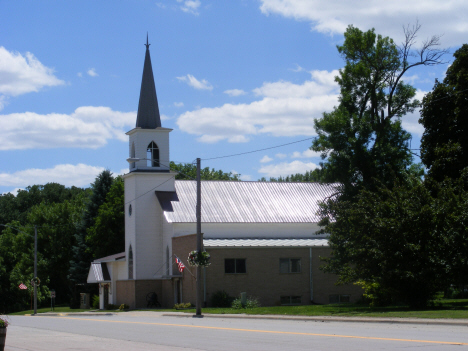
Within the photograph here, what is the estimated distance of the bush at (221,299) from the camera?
40562 mm

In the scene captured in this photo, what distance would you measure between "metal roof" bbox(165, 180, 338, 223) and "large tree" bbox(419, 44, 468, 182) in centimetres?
1137

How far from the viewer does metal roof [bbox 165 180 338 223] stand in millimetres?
48922

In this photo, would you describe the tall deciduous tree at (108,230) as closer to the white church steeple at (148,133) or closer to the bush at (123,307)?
the white church steeple at (148,133)

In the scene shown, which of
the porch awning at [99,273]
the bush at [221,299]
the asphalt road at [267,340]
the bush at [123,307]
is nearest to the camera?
the asphalt road at [267,340]

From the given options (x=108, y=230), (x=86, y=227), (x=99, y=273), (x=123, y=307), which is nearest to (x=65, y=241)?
(x=86, y=227)

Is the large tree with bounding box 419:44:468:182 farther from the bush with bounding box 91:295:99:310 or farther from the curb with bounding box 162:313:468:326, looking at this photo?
the bush with bounding box 91:295:99:310

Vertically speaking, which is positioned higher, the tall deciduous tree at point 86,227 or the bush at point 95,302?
the tall deciduous tree at point 86,227

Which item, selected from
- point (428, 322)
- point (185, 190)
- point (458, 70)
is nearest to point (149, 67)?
point (185, 190)

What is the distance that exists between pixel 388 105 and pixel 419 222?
13.9 m

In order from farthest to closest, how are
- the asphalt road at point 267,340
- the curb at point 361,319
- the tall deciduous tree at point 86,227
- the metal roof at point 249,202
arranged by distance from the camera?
the tall deciduous tree at point 86,227
the metal roof at point 249,202
the curb at point 361,319
the asphalt road at point 267,340

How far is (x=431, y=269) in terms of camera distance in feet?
87.5

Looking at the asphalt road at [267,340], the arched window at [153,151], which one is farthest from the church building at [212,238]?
the asphalt road at [267,340]

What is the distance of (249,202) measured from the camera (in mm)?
51594

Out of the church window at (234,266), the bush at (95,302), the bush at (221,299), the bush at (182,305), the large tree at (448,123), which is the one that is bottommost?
the bush at (95,302)
